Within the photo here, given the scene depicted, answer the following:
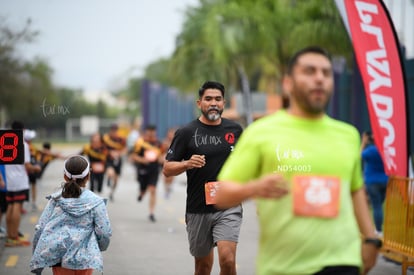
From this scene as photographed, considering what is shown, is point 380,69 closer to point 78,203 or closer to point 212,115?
point 212,115

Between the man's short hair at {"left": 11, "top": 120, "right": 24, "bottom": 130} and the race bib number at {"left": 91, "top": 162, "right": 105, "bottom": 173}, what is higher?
the man's short hair at {"left": 11, "top": 120, "right": 24, "bottom": 130}

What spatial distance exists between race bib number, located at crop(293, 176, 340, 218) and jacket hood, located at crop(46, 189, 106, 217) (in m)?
2.69

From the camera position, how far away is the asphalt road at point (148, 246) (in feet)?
31.8

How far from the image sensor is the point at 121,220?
51.0 feet

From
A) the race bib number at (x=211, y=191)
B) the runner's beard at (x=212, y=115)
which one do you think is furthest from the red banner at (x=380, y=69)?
the race bib number at (x=211, y=191)

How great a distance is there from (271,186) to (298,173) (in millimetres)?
339

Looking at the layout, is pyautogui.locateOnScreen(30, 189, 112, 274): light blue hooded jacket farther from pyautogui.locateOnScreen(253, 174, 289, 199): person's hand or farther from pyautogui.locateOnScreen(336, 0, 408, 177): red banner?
pyautogui.locateOnScreen(336, 0, 408, 177): red banner

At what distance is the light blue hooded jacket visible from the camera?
6008mm

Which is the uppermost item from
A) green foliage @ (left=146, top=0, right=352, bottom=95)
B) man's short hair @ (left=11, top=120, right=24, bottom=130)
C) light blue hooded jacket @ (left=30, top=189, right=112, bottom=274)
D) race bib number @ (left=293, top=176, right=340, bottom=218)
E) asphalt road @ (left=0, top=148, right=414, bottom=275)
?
green foliage @ (left=146, top=0, right=352, bottom=95)

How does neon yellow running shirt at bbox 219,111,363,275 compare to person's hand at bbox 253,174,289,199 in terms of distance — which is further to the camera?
neon yellow running shirt at bbox 219,111,363,275

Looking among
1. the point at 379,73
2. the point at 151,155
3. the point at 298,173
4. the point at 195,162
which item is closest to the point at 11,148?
the point at 195,162

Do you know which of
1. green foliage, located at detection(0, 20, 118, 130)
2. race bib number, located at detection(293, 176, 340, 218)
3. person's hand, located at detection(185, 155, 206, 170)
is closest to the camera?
race bib number, located at detection(293, 176, 340, 218)

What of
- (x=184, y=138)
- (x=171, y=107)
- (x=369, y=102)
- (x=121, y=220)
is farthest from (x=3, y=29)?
(x=171, y=107)

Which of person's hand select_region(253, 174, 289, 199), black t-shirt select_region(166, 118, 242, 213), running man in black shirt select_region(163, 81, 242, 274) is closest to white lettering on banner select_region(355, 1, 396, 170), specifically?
running man in black shirt select_region(163, 81, 242, 274)
